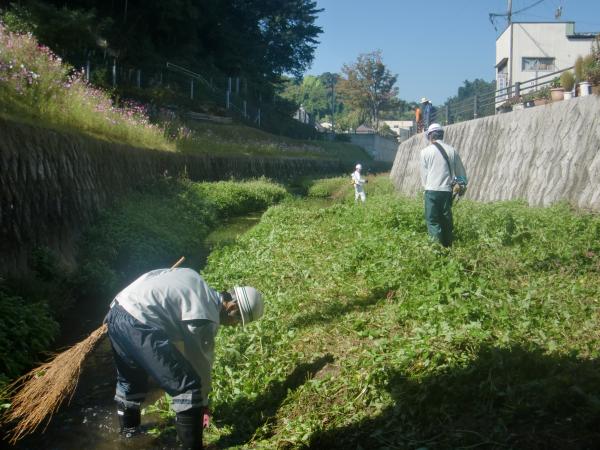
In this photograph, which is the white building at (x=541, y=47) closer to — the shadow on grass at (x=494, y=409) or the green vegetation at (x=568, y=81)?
the green vegetation at (x=568, y=81)

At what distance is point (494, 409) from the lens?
4621mm

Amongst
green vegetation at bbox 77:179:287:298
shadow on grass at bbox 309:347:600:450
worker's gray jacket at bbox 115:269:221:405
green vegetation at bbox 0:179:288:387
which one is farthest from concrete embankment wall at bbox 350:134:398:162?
worker's gray jacket at bbox 115:269:221:405

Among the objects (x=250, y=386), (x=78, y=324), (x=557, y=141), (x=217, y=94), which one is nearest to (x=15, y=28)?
(x=78, y=324)

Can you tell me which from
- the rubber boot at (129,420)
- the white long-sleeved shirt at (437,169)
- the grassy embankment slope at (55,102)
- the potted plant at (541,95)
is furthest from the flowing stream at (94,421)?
the potted plant at (541,95)

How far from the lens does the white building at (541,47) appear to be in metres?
37.7

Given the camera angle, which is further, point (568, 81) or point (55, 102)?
point (568, 81)

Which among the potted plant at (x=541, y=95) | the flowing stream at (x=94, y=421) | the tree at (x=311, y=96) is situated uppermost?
the tree at (x=311, y=96)

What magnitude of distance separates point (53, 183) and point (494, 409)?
785cm

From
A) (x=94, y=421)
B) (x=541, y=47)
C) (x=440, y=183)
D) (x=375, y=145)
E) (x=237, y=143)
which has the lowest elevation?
(x=94, y=421)

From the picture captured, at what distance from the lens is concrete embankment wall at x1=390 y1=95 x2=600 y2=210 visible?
11.0 metres

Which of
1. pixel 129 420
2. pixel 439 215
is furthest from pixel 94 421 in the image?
pixel 439 215

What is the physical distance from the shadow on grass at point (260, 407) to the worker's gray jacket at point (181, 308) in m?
0.66

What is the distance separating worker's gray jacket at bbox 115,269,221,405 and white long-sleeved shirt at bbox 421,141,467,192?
4.87 m

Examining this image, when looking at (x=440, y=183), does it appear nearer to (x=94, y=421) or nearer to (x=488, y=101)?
(x=94, y=421)
